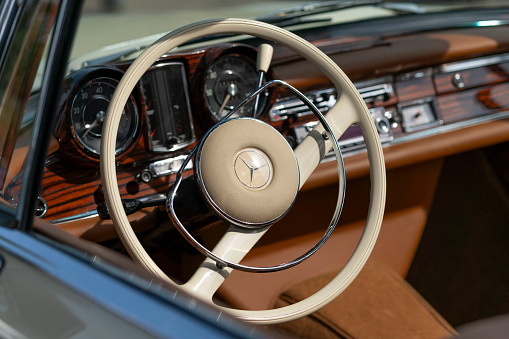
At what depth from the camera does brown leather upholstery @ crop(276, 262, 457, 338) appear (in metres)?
1.81

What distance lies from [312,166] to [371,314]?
61 centimetres

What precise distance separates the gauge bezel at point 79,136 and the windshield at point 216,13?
35.2 inches

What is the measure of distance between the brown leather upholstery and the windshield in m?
1.02

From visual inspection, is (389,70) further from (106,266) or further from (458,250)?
(106,266)

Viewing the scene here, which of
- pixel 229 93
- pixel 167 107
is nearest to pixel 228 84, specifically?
pixel 229 93

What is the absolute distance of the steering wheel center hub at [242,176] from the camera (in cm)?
136

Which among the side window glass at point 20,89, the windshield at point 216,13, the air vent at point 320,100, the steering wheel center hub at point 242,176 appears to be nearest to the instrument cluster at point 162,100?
the air vent at point 320,100

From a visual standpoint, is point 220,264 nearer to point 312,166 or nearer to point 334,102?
point 312,166

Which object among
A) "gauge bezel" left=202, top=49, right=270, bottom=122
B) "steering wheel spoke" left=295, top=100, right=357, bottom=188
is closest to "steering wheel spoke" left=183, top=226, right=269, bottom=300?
"steering wheel spoke" left=295, top=100, right=357, bottom=188

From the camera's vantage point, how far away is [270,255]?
2.22m

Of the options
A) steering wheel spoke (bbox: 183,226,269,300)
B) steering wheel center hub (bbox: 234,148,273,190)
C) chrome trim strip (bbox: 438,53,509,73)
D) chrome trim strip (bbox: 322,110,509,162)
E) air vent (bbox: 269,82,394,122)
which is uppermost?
steering wheel center hub (bbox: 234,148,273,190)

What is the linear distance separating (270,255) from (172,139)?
0.64 metres

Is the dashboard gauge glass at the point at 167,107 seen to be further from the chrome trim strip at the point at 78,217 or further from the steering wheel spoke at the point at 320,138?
the steering wheel spoke at the point at 320,138

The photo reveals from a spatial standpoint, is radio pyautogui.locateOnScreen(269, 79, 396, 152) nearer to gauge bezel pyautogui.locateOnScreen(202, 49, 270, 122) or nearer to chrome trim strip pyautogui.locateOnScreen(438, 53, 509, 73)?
gauge bezel pyautogui.locateOnScreen(202, 49, 270, 122)
